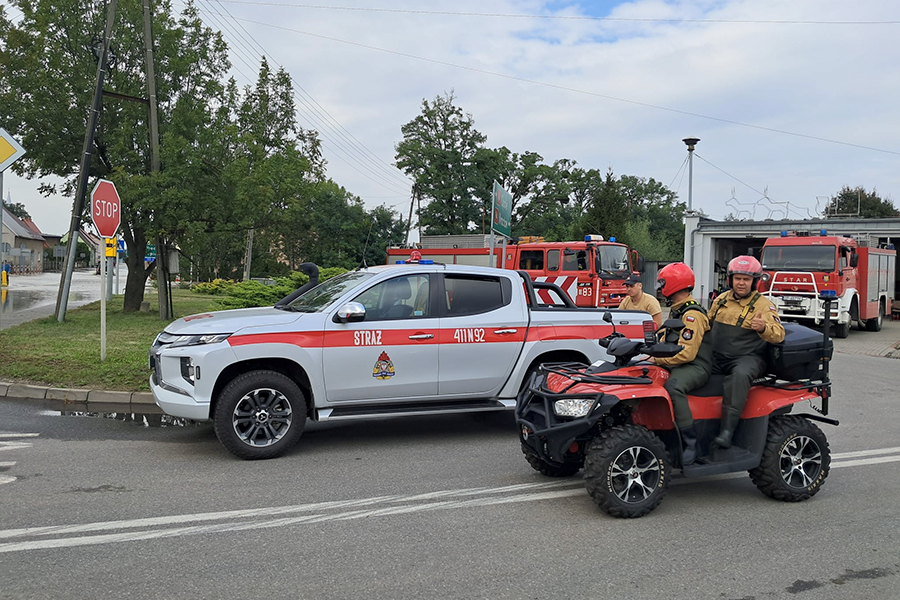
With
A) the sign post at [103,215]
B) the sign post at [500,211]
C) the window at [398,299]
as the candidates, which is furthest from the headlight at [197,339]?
the sign post at [500,211]

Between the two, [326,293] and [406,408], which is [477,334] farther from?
[326,293]

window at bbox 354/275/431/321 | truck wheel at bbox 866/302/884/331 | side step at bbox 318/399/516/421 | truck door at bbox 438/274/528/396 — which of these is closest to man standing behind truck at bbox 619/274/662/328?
Answer: truck door at bbox 438/274/528/396

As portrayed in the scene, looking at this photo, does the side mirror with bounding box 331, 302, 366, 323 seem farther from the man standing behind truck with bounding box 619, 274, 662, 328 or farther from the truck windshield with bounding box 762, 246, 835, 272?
the truck windshield with bounding box 762, 246, 835, 272

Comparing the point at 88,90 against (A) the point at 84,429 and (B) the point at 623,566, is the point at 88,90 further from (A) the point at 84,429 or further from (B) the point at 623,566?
(B) the point at 623,566

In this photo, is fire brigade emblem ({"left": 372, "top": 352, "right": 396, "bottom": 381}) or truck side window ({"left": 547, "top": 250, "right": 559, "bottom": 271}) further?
truck side window ({"left": 547, "top": 250, "right": 559, "bottom": 271})

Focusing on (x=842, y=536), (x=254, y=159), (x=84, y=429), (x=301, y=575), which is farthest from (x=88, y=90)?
(x=842, y=536)

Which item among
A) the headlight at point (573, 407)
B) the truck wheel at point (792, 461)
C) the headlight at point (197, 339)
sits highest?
the headlight at point (197, 339)

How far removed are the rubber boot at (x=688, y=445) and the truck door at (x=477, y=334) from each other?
98.0 inches

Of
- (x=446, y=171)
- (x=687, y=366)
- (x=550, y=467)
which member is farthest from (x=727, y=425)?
(x=446, y=171)

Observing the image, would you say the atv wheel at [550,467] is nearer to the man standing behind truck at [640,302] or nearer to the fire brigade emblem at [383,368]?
the fire brigade emblem at [383,368]

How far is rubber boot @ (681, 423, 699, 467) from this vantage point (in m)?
5.35

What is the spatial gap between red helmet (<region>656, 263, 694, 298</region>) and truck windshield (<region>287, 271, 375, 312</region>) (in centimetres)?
296

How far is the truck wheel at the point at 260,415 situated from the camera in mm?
6559

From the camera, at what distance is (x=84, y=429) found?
7902 mm
